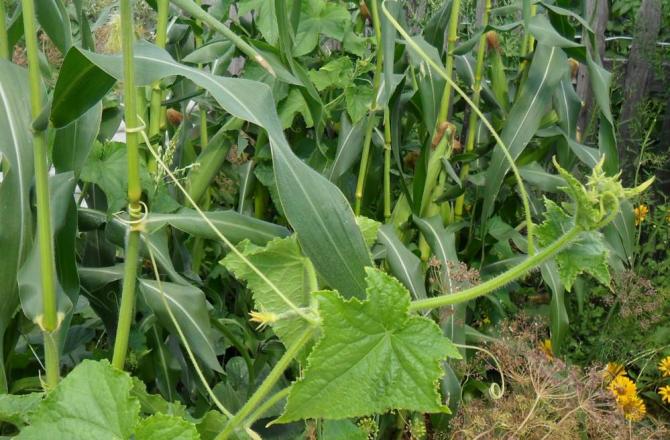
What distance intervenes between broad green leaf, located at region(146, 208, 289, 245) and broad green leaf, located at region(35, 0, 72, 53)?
0.34m

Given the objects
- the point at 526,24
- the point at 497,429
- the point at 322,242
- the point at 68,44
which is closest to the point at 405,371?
the point at 322,242

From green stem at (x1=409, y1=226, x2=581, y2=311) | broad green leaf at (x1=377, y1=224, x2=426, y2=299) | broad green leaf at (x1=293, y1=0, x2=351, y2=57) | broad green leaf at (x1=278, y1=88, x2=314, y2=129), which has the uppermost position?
broad green leaf at (x1=293, y1=0, x2=351, y2=57)

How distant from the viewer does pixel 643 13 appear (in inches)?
118

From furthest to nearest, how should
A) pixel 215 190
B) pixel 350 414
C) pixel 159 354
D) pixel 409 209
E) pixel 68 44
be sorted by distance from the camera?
pixel 215 190, pixel 409 209, pixel 159 354, pixel 68 44, pixel 350 414

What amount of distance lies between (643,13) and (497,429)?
7.39 ft

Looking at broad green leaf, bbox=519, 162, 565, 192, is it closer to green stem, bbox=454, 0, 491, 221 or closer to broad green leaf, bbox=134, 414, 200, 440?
green stem, bbox=454, 0, 491, 221

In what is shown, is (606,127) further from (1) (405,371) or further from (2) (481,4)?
(1) (405,371)

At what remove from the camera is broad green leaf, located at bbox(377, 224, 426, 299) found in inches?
61.9

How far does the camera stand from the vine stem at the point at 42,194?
0.91 meters

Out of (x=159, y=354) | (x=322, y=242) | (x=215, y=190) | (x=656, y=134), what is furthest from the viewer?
(x=656, y=134)

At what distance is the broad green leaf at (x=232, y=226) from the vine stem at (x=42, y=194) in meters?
0.26

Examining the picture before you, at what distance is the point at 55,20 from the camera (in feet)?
4.06

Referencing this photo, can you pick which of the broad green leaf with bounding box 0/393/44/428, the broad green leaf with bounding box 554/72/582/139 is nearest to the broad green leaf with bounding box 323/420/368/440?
the broad green leaf with bounding box 0/393/44/428

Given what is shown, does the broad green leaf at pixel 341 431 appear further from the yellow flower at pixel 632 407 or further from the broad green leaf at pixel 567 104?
the broad green leaf at pixel 567 104
